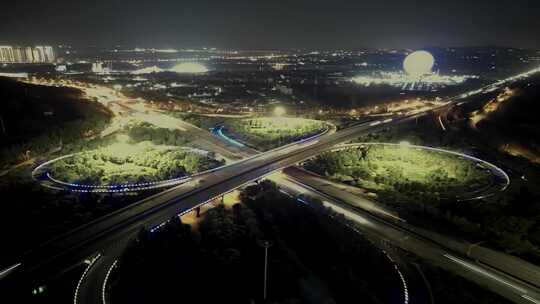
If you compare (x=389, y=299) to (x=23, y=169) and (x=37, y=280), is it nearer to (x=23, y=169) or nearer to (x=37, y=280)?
(x=37, y=280)

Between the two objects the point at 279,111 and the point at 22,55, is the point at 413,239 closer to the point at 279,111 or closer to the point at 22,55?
the point at 279,111

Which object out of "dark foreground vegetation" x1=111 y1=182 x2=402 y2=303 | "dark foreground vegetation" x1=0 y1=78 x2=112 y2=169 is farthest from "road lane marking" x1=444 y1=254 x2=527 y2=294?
"dark foreground vegetation" x1=0 y1=78 x2=112 y2=169

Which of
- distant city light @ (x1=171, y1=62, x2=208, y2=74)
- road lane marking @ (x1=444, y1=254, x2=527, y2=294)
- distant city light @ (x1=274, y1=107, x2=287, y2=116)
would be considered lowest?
distant city light @ (x1=171, y1=62, x2=208, y2=74)

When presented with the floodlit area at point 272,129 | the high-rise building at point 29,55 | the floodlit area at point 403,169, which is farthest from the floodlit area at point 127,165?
the high-rise building at point 29,55

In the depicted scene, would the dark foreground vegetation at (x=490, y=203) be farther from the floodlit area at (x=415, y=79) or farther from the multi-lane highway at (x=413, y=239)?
the floodlit area at (x=415, y=79)

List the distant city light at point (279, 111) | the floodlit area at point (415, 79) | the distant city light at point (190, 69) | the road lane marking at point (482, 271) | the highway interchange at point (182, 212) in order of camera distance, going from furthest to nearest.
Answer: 1. the distant city light at point (190, 69)
2. the floodlit area at point (415, 79)
3. the distant city light at point (279, 111)
4. the highway interchange at point (182, 212)
5. the road lane marking at point (482, 271)

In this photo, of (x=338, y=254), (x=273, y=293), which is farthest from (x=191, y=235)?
(x=338, y=254)

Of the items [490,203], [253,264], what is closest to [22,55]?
[253,264]

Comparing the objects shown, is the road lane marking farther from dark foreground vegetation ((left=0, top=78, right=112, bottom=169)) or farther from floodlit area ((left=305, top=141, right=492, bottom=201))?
dark foreground vegetation ((left=0, top=78, right=112, bottom=169))
